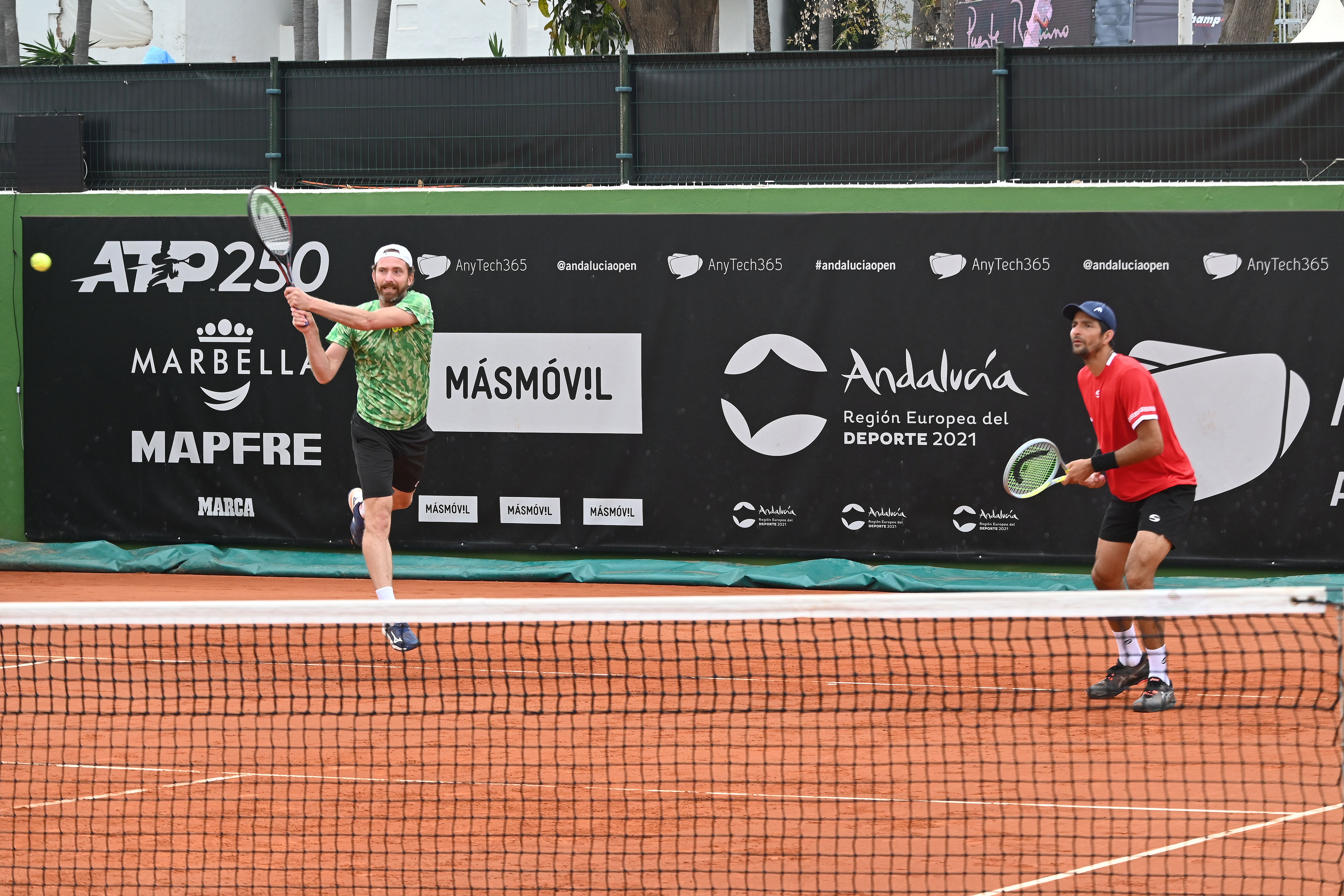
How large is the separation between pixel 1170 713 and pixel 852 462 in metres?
3.74

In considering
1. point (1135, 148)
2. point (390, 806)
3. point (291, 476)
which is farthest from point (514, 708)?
point (1135, 148)

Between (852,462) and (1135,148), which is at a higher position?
(1135,148)

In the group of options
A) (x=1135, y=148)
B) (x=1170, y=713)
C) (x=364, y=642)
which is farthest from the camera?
(x=1135, y=148)

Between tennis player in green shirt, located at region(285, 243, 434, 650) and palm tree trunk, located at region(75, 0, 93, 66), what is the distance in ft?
36.5

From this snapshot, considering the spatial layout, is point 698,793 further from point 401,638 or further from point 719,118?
point 719,118

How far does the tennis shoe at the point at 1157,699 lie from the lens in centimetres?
565

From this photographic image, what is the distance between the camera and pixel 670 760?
16.5 feet

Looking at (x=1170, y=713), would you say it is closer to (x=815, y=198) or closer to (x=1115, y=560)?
(x=1115, y=560)

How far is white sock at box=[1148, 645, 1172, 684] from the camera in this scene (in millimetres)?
5703

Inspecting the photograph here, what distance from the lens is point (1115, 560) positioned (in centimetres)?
599

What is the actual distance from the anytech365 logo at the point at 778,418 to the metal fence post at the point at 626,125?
56.5 inches

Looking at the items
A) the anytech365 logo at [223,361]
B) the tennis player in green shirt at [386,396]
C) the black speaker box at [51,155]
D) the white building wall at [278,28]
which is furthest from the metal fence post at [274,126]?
the white building wall at [278,28]

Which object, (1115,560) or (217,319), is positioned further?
(217,319)

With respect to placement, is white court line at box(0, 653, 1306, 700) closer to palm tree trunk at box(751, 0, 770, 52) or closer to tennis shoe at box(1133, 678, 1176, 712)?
tennis shoe at box(1133, 678, 1176, 712)
